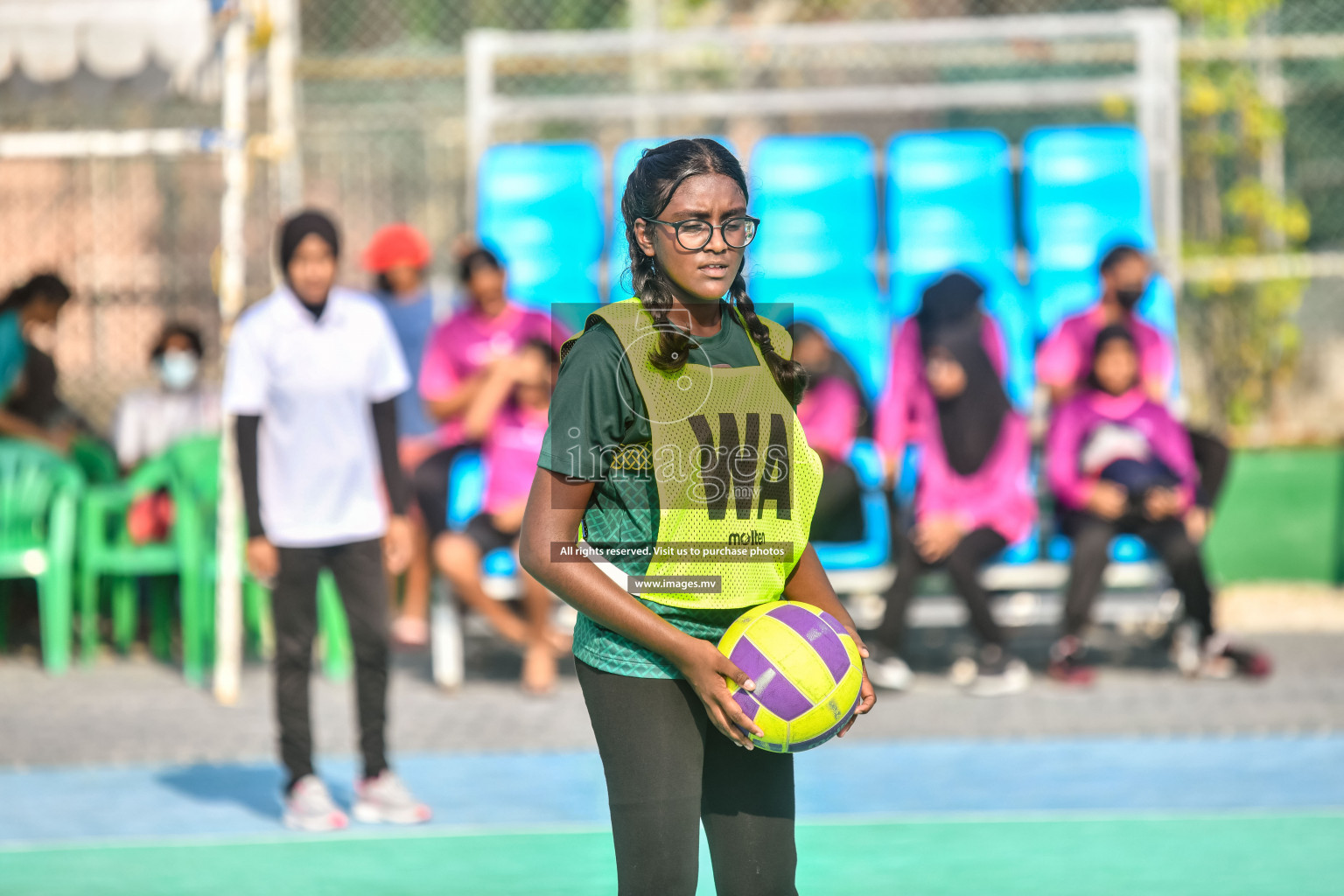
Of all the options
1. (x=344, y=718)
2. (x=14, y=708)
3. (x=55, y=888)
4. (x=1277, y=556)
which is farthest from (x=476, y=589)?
(x=1277, y=556)

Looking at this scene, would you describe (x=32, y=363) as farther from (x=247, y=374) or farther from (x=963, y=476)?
(x=963, y=476)

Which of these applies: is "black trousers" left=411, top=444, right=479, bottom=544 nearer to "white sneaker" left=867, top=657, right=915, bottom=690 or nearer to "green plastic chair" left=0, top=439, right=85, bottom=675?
"green plastic chair" left=0, top=439, right=85, bottom=675

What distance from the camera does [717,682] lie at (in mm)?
2830

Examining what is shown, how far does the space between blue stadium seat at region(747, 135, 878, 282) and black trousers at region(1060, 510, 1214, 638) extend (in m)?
2.39

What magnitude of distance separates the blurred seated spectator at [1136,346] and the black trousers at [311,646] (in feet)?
13.3

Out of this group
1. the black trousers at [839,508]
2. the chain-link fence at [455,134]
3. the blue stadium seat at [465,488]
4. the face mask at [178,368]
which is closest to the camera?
the black trousers at [839,508]

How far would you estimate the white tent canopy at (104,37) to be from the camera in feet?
28.2

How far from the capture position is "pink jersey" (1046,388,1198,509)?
8.45m

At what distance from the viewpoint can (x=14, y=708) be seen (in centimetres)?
822

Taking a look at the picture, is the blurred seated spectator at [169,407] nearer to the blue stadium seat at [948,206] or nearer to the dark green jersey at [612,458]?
the blue stadium seat at [948,206]

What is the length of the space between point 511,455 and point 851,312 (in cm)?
233

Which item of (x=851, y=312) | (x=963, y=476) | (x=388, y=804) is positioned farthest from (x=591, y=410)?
(x=851, y=312)

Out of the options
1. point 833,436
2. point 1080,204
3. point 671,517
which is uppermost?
point 1080,204

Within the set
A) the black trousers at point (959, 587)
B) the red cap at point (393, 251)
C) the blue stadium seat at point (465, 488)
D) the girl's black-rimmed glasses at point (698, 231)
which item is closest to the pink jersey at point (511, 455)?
the blue stadium seat at point (465, 488)
